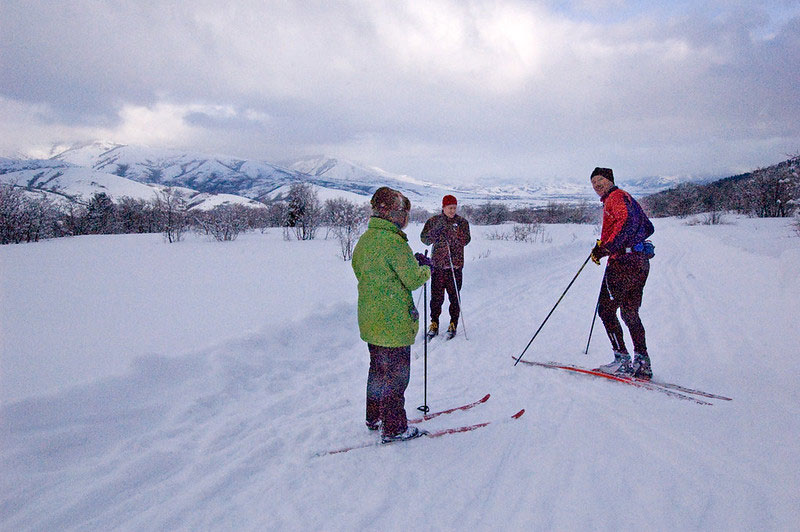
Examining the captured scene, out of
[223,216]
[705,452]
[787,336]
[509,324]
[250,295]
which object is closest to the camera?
[705,452]

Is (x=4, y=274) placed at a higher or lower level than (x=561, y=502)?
higher

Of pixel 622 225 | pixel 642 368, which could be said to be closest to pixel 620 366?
pixel 642 368

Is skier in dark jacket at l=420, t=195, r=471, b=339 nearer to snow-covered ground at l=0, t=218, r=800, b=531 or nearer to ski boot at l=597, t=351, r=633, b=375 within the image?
snow-covered ground at l=0, t=218, r=800, b=531

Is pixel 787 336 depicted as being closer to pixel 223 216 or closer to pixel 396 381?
pixel 396 381

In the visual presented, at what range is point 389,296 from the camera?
266 centimetres

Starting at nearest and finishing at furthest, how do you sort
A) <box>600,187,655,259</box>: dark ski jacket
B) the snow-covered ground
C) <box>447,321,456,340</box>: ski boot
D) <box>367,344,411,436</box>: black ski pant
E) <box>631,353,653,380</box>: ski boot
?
1. the snow-covered ground
2. <box>367,344,411,436</box>: black ski pant
3. <box>600,187,655,259</box>: dark ski jacket
4. <box>631,353,653,380</box>: ski boot
5. <box>447,321,456,340</box>: ski boot

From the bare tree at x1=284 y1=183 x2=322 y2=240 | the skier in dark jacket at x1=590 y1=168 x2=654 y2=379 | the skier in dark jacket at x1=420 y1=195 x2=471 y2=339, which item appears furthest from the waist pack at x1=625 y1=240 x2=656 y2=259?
the bare tree at x1=284 y1=183 x2=322 y2=240

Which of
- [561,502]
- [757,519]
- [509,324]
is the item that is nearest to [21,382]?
[561,502]

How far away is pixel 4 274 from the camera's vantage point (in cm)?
756

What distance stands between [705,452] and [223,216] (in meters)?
17.9

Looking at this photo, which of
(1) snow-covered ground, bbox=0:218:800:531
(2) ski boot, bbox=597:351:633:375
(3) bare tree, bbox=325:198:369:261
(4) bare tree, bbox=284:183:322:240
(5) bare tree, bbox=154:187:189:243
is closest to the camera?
(1) snow-covered ground, bbox=0:218:800:531

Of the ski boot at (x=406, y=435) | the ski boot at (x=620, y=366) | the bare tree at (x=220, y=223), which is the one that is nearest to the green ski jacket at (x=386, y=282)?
the ski boot at (x=406, y=435)

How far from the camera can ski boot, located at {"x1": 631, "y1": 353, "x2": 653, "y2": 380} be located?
150 inches

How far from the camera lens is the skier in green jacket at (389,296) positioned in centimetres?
263
